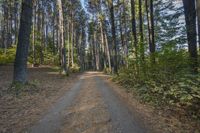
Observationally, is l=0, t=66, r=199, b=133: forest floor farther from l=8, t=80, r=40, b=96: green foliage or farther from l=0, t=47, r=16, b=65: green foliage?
l=0, t=47, r=16, b=65: green foliage

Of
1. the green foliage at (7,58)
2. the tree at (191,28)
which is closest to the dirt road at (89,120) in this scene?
the tree at (191,28)

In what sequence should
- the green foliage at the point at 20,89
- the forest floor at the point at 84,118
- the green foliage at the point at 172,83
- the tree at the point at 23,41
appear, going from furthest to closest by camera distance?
1. the tree at the point at 23,41
2. the green foliage at the point at 20,89
3. the green foliage at the point at 172,83
4. the forest floor at the point at 84,118

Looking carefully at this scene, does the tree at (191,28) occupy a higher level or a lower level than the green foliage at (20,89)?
higher

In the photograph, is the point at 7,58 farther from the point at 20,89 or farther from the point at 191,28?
the point at 191,28

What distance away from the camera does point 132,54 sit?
1798cm

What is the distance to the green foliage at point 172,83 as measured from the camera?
8.23 metres

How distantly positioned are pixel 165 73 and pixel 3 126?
7.30m

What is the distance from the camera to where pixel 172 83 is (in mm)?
9898

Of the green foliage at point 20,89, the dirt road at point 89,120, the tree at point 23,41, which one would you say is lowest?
the dirt road at point 89,120

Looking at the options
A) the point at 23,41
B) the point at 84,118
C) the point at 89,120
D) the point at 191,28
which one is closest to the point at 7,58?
the point at 23,41

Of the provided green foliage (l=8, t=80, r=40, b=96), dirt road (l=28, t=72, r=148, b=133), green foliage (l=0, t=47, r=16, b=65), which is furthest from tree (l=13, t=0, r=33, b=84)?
green foliage (l=0, t=47, r=16, b=65)

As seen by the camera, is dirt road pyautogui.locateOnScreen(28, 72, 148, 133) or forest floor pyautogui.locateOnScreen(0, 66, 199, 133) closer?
dirt road pyautogui.locateOnScreen(28, 72, 148, 133)

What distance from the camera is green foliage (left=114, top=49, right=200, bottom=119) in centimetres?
823

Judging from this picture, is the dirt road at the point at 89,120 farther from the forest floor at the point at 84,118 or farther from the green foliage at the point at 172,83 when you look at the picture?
the green foliage at the point at 172,83
